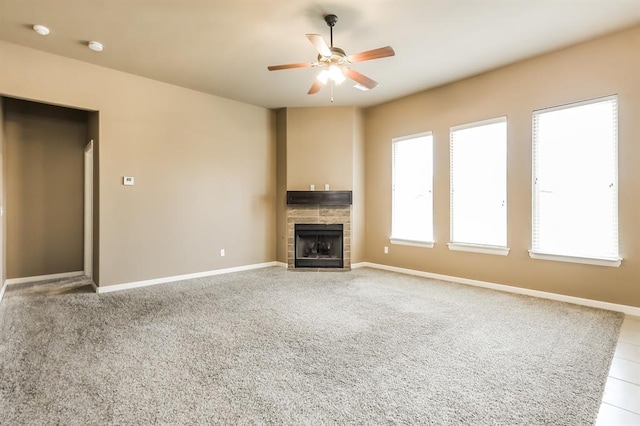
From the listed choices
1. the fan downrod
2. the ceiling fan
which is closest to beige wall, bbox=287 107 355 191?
the ceiling fan

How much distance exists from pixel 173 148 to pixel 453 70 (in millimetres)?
4213

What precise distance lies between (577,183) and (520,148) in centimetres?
77

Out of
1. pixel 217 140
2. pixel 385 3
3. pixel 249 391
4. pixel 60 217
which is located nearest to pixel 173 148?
pixel 217 140

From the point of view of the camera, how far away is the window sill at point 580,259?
347 cm

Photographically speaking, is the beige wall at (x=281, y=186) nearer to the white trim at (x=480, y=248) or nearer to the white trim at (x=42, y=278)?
the white trim at (x=480, y=248)

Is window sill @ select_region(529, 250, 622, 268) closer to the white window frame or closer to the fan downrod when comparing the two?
the white window frame

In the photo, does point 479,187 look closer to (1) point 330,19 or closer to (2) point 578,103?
(2) point 578,103

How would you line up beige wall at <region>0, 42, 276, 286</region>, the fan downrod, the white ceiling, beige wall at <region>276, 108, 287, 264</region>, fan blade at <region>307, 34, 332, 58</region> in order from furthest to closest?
beige wall at <region>276, 108, 287, 264</region> < beige wall at <region>0, 42, 276, 286</region> < the fan downrod < the white ceiling < fan blade at <region>307, 34, 332, 58</region>

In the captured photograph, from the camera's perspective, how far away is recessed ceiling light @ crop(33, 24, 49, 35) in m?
3.30

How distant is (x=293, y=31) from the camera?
11.3 feet

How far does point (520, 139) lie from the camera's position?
4211 millimetres

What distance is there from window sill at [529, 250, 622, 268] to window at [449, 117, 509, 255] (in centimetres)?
37

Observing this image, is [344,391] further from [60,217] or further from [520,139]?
[60,217]

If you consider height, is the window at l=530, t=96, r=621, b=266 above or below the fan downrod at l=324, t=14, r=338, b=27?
below
